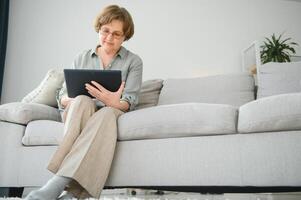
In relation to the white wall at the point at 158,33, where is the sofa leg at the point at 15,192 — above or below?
below

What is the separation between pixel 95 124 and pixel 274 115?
0.73 m

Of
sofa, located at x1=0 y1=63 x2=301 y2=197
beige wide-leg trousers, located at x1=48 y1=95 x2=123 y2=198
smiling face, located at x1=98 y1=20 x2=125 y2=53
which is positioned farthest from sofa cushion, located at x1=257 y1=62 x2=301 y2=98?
beige wide-leg trousers, located at x1=48 y1=95 x2=123 y2=198

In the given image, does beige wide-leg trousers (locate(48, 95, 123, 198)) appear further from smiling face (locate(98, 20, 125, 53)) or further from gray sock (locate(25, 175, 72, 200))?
smiling face (locate(98, 20, 125, 53))

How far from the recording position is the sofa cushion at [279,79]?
1807 millimetres

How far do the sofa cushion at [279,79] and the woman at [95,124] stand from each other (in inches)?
33.4

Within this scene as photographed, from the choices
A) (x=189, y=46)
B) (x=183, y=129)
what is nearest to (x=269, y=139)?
(x=183, y=129)

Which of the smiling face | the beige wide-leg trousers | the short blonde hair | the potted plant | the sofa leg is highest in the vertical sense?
Result: the potted plant

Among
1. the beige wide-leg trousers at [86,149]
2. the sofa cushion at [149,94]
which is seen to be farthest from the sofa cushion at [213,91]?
the beige wide-leg trousers at [86,149]

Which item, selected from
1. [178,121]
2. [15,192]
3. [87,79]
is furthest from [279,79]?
[15,192]

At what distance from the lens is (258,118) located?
120 centimetres

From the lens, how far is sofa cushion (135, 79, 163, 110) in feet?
6.61

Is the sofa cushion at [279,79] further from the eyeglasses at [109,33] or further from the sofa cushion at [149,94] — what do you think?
the eyeglasses at [109,33]

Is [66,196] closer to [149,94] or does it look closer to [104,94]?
[104,94]

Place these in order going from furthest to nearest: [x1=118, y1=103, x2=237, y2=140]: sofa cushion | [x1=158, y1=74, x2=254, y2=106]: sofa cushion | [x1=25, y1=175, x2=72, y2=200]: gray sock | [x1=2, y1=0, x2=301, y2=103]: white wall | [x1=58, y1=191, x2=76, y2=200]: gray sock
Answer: [x1=2, y1=0, x2=301, y2=103]: white wall
[x1=158, y1=74, x2=254, y2=106]: sofa cushion
[x1=118, y1=103, x2=237, y2=140]: sofa cushion
[x1=58, y1=191, x2=76, y2=200]: gray sock
[x1=25, y1=175, x2=72, y2=200]: gray sock
